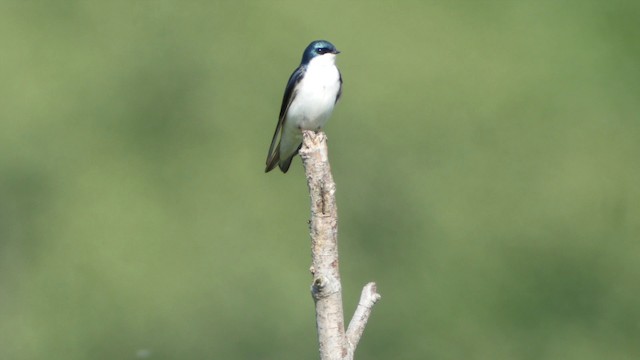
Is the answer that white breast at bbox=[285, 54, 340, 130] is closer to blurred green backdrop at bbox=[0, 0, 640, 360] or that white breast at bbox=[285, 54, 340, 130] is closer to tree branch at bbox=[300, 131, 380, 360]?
tree branch at bbox=[300, 131, 380, 360]

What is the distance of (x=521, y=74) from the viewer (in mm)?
8391

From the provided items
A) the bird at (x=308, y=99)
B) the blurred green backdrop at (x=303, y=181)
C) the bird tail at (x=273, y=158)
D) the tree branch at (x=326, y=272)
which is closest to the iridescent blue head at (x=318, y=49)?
the bird at (x=308, y=99)

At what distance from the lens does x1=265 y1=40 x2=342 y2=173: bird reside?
436 cm

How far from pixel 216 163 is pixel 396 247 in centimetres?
122

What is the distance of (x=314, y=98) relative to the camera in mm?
4348

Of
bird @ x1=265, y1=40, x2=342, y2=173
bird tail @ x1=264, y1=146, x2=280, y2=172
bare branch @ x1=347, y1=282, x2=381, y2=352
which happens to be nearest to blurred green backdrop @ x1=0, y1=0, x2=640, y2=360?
bird tail @ x1=264, y1=146, x2=280, y2=172

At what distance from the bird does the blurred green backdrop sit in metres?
2.55

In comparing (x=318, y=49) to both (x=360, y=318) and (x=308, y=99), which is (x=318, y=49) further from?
(x=360, y=318)

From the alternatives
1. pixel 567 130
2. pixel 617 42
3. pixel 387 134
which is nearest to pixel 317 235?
pixel 387 134

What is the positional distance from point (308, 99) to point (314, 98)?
0.07ft

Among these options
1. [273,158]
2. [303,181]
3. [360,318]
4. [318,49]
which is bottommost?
[360,318]

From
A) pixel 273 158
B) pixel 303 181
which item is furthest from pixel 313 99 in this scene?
pixel 303 181

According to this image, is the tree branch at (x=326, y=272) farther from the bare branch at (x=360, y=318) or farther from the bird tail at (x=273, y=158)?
the bird tail at (x=273, y=158)

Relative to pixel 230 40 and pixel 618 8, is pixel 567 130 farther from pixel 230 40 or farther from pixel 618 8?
pixel 230 40
